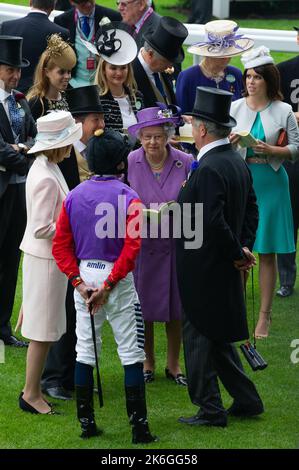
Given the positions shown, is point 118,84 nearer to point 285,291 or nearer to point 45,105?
point 45,105

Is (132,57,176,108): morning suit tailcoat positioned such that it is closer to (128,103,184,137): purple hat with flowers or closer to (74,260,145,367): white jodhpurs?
(128,103,184,137): purple hat with flowers

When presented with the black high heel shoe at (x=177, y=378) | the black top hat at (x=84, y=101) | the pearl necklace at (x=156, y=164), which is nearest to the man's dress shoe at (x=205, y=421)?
the black high heel shoe at (x=177, y=378)

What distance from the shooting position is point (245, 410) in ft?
22.5

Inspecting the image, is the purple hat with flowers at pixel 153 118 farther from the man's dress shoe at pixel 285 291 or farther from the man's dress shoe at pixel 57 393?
the man's dress shoe at pixel 285 291

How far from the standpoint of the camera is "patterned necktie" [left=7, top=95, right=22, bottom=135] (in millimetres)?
7973

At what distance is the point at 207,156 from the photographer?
6543mm

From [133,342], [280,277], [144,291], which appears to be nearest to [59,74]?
[144,291]

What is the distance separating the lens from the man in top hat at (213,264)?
6469mm

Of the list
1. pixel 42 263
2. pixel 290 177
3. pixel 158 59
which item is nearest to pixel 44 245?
pixel 42 263

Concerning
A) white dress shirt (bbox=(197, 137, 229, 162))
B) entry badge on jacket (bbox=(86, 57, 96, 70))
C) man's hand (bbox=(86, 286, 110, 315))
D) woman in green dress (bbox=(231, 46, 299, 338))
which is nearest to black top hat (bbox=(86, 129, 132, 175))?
white dress shirt (bbox=(197, 137, 229, 162))

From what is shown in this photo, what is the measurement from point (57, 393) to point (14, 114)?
6.48 ft

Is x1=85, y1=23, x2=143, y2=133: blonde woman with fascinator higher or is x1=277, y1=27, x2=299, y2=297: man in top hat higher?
x1=85, y1=23, x2=143, y2=133: blonde woman with fascinator

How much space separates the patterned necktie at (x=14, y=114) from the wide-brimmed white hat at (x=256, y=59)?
1.65 m

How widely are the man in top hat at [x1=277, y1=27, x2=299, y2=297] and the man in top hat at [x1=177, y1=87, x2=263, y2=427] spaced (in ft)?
8.88
